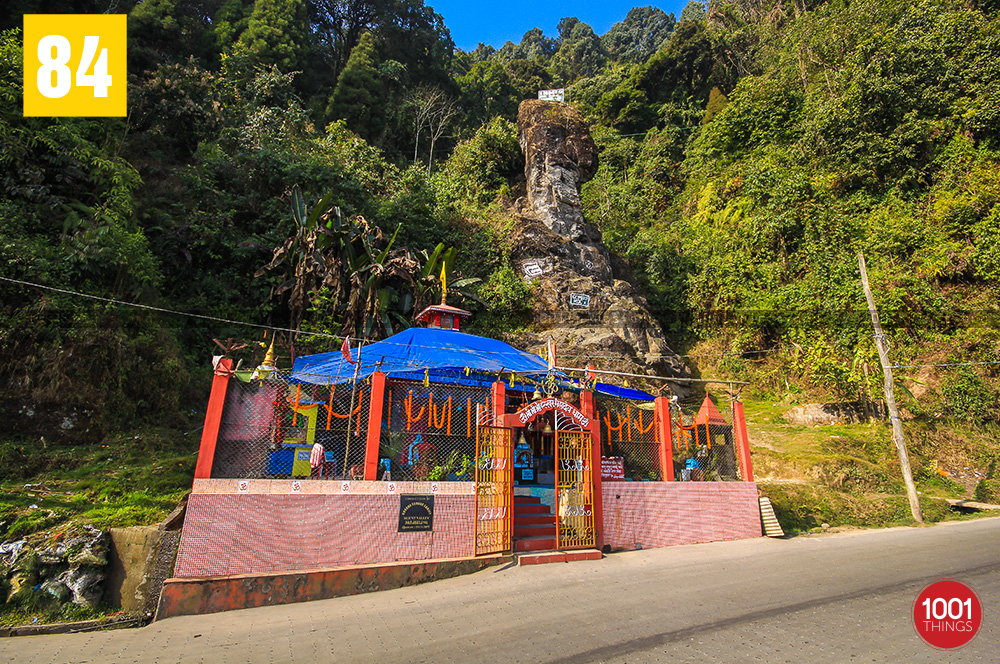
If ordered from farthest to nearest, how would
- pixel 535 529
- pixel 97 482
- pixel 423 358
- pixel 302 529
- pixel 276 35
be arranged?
pixel 276 35 → pixel 423 358 → pixel 535 529 → pixel 97 482 → pixel 302 529

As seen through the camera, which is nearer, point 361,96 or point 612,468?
point 612,468

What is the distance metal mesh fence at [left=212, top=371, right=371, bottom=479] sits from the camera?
664cm

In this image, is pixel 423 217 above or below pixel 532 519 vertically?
above

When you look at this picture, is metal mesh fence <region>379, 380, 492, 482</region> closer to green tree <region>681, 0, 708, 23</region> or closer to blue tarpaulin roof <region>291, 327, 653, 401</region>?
blue tarpaulin roof <region>291, 327, 653, 401</region>

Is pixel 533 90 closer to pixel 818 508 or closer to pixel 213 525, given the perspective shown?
pixel 818 508

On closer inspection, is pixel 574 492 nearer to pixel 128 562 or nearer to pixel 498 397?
pixel 498 397

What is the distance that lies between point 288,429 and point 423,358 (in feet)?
10.2

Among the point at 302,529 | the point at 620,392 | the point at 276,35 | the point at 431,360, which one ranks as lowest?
the point at 302,529

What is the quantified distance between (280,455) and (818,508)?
12.5 m

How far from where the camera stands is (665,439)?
10258 millimetres

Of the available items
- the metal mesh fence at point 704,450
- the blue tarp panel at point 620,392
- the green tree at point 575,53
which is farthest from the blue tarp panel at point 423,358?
the green tree at point 575,53

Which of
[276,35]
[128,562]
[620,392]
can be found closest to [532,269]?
[620,392]

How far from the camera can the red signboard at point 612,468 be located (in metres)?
9.89

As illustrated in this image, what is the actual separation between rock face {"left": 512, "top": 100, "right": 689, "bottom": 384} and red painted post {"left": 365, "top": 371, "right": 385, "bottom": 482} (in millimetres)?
8507
